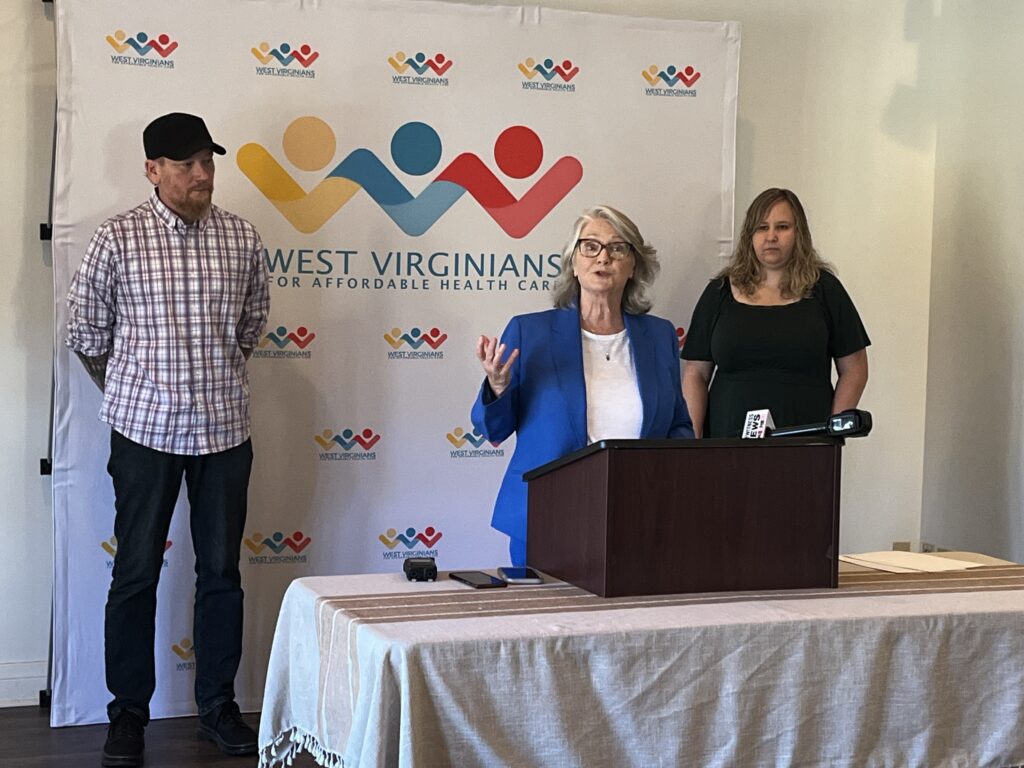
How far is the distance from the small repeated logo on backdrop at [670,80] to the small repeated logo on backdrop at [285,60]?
47.9 inches

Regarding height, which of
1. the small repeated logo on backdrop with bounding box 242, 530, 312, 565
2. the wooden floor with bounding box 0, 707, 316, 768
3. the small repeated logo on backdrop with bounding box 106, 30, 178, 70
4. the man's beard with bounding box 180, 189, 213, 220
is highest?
the small repeated logo on backdrop with bounding box 106, 30, 178, 70

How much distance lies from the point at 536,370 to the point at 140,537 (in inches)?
55.2

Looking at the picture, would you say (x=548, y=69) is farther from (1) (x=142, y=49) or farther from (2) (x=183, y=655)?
(2) (x=183, y=655)

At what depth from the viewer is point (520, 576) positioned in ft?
7.64

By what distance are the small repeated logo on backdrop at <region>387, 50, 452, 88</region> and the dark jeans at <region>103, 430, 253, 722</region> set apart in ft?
4.63

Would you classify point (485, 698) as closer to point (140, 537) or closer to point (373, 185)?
point (140, 537)

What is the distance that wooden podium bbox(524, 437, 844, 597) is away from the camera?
2119 millimetres

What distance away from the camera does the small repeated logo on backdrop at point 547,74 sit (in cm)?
433

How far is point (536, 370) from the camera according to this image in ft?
9.84

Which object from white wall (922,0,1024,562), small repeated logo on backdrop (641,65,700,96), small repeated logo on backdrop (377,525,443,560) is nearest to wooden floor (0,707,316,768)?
small repeated logo on backdrop (377,525,443,560)

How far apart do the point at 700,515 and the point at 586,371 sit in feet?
3.13

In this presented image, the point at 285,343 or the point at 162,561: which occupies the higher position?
the point at 285,343

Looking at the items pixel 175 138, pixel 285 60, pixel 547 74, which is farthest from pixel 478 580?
pixel 547 74

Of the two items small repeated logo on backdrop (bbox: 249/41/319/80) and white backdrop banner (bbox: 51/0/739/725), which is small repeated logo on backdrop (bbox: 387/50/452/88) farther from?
small repeated logo on backdrop (bbox: 249/41/319/80)
